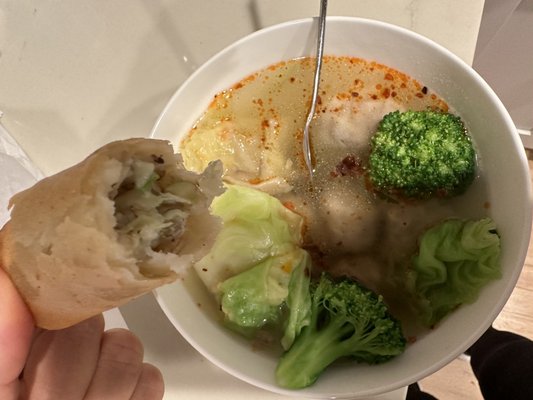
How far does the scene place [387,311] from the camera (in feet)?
3.35

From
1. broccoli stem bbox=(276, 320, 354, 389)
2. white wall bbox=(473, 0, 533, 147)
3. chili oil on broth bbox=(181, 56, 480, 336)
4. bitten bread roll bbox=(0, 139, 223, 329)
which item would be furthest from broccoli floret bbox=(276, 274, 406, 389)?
white wall bbox=(473, 0, 533, 147)

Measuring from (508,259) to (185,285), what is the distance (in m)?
0.57

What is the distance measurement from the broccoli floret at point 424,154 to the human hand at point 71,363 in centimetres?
57

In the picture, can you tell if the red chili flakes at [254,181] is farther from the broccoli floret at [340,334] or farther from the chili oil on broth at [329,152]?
the broccoli floret at [340,334]

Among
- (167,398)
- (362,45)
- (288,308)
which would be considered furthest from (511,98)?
(167,398)

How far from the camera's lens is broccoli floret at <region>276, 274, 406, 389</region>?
94 centimetres

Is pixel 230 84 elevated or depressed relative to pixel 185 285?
elevated

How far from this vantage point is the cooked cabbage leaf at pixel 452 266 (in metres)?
0.91

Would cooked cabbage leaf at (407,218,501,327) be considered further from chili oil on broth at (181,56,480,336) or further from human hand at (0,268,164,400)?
human hand at (0,268,164,400)

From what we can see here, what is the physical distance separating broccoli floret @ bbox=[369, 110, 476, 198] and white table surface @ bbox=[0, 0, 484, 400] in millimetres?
194

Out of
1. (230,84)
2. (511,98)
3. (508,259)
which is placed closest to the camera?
(508,259)

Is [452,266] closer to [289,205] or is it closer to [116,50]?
[289,205]

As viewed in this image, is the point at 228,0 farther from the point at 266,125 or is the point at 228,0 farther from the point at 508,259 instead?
the point at 508,259

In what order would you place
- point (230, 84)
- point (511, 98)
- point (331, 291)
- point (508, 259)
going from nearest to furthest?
1. point (508, 259)
2. point (331, 291)
3. point (230, 84)
4. point (511, 98)
